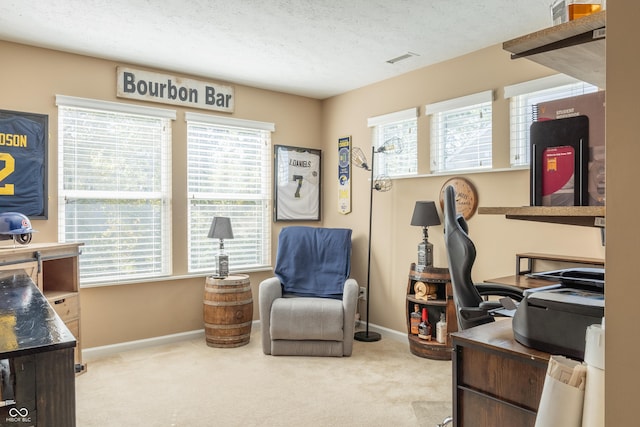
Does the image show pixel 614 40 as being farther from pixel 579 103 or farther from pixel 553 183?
pixel 553 183

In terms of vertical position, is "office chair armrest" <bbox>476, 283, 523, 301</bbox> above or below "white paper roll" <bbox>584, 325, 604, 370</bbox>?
below

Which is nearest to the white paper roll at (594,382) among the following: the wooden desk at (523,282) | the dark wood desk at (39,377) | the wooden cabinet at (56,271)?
the dark wood desk at (39,377)

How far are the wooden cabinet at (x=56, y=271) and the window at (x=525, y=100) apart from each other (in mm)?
3412

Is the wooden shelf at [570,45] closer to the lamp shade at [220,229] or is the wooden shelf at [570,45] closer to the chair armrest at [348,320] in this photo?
the chair armrest at [348,320]

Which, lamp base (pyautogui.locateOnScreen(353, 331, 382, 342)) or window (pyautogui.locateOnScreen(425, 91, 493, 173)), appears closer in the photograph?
window (pyautogui.locateOnScreen(425, 91, 493, 173))

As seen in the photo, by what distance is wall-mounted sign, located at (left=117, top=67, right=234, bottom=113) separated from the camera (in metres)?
3.95

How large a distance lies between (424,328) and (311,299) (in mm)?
995

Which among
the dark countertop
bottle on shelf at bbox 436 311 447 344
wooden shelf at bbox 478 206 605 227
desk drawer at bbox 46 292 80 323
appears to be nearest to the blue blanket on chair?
bottle on shelf at bbox 436 311 447 344

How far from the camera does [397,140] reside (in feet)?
14.3

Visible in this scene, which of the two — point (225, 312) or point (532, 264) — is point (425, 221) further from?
point (225, 312)

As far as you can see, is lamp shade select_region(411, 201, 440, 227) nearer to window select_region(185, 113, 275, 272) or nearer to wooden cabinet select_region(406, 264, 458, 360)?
wooden cabinet select_region(406, 264, 458, 360)

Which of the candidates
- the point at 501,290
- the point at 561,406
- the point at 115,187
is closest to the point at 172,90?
the point at 115,187

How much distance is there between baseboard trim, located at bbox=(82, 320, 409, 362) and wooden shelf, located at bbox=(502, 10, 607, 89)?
3.35 m

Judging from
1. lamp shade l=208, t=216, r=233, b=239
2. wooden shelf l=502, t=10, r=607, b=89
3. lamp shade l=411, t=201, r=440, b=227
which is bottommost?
lamp shade l=208, t=216, r=233, b=239
